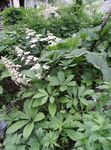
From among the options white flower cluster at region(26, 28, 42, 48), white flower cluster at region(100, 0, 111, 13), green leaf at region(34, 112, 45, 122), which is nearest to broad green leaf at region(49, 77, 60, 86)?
green leaf at region(34, 112, 45, 122)

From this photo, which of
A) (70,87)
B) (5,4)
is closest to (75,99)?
→ (70,87)

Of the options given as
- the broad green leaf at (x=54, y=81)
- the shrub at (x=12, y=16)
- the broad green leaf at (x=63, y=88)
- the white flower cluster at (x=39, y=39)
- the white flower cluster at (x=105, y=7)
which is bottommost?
the shrub at (x=12, y=16)

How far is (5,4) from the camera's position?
1170cm

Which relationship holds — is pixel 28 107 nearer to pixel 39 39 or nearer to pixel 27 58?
pixel 27 58

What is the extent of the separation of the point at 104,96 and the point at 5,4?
10477 mm

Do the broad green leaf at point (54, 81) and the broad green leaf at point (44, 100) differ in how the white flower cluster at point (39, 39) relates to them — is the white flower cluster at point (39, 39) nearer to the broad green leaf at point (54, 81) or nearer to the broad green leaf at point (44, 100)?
the broad green leaf at point (54, 81)

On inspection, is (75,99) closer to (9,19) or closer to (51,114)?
(51,114)

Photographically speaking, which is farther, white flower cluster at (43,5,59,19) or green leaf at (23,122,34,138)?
white flower cluster at (43,5,59,19)

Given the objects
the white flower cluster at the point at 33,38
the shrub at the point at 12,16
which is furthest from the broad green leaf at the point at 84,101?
the shrub at the point at 12,16

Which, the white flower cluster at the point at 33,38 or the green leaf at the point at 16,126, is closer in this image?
the green leaf at the point at 16,126

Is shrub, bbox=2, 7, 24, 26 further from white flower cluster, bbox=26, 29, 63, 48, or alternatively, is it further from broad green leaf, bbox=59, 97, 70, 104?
broad green leaf, bbox=59, 97, 70, 104

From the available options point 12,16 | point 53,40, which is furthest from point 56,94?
point 12,16

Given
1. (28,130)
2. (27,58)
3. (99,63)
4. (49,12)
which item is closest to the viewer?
(28,130)

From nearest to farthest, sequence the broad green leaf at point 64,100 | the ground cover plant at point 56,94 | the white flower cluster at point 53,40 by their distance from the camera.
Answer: the ground cover plant at point 56,94 → the broad green leaf at point 64,100 → the white flower cluster at point 53,40
